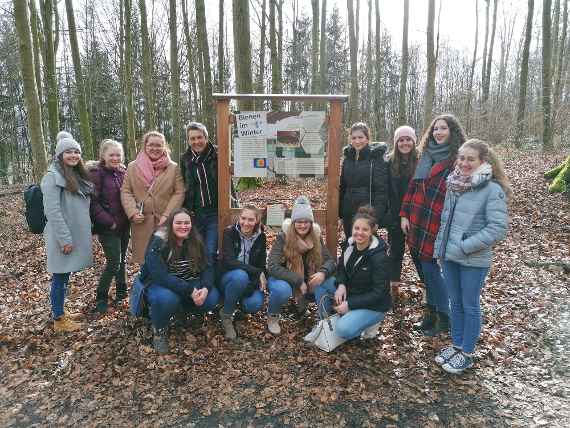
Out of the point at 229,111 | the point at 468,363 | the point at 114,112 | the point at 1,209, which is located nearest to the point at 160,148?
the point at 229,111

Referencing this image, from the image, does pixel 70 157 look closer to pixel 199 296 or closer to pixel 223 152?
pixel 223 152

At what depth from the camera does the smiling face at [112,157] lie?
453 cm

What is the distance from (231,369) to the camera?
3746mm

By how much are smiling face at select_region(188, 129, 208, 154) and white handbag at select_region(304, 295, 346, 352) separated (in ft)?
7.30

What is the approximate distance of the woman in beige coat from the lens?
14.7 feet

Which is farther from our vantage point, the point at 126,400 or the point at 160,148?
the point at 160,148

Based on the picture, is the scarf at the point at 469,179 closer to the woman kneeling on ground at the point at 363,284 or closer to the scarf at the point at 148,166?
the woman kneeling on ground at the point at 363,284

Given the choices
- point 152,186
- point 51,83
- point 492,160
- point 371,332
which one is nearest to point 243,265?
point 152,186

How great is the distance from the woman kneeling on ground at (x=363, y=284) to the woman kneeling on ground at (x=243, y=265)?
0.85 m

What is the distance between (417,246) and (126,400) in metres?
2.95

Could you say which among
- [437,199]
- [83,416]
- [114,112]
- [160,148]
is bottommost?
[83,416]

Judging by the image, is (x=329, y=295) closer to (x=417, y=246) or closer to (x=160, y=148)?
(x=417, y=246)

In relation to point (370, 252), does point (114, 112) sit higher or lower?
higher

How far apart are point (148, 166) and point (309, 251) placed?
199 cm
